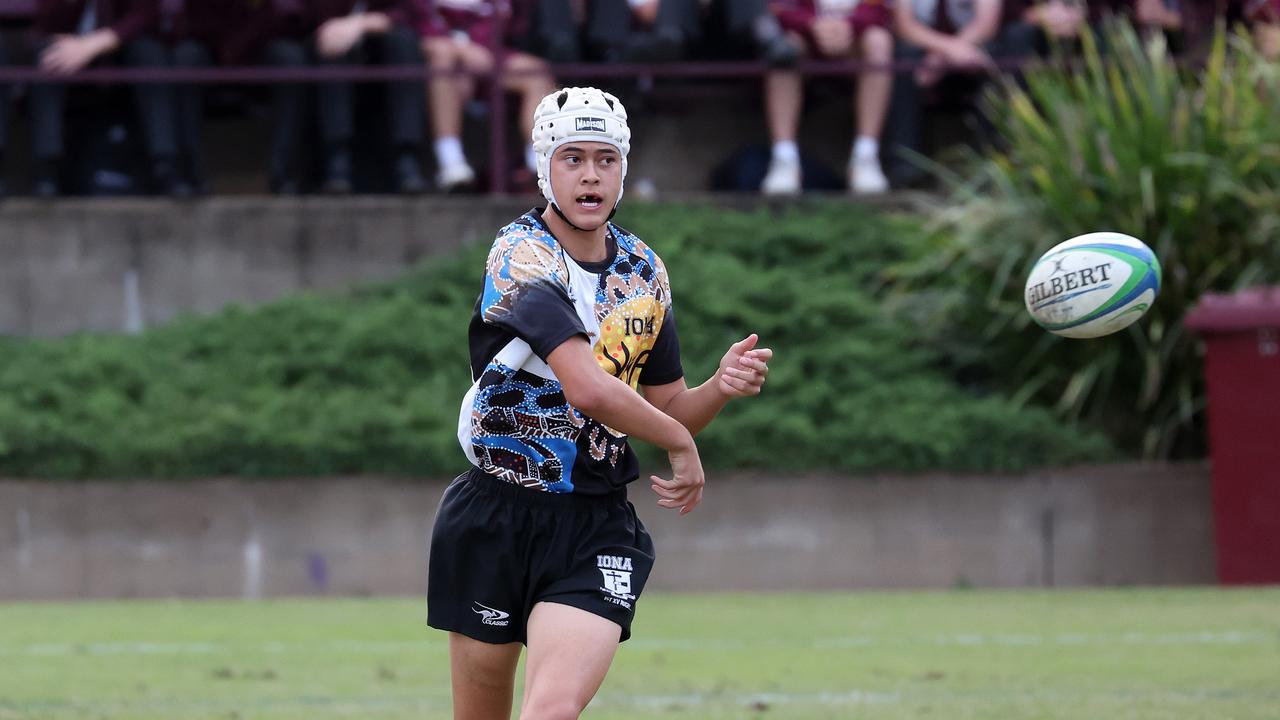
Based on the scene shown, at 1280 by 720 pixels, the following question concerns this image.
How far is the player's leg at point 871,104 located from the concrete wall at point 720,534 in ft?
10.5

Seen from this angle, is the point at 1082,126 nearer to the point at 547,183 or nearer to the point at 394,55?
the point at 394,55

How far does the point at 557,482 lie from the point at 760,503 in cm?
681

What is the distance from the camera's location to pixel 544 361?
15.0 ft

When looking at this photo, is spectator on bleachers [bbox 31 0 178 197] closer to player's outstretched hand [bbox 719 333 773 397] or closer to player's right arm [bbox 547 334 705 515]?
player's outstretched hand [bbox 719 333 773 397]

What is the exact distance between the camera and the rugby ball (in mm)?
5922

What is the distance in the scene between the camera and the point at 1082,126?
12.5 m

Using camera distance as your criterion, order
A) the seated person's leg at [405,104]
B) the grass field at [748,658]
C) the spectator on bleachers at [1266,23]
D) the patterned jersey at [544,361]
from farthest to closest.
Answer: the seated person's leg at [405,104] < the spectator on bleachers at [1266,23] < the grass field at [748,658] < the patterned jersey at [544,361]

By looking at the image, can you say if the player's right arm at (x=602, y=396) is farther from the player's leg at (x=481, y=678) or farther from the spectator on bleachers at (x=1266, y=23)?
the spectator on bleachers at (x=1266, y=23)

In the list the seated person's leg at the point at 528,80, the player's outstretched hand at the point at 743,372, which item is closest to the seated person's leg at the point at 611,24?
the seated person's leg at the point at 528,80

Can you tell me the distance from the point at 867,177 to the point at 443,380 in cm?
367

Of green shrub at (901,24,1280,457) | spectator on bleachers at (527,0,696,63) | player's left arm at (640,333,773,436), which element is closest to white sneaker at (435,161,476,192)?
spectator on bleachers at (527,0,696,63)

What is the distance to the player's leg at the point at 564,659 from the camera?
14.6 ft

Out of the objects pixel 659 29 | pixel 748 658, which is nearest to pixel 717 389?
pixel 748 658

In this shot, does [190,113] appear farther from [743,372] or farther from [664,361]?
[743,372]
